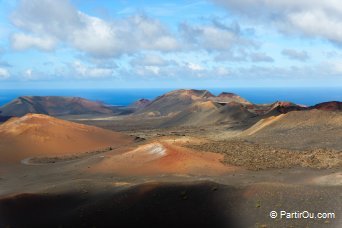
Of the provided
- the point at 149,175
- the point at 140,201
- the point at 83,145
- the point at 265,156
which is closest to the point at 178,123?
the point at 83,145

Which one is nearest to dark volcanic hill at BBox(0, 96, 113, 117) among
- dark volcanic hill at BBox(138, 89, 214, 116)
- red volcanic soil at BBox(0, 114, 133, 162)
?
dark volcanic hill at BBox(138, 89, 214, 116)

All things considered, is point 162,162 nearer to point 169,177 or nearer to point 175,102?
point 169,177

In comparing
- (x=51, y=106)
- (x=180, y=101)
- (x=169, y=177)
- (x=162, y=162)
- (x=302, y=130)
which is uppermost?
(x=180, y=101)

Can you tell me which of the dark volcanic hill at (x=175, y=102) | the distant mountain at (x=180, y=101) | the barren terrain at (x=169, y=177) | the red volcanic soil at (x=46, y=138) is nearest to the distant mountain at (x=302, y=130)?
the barren terrain at (x=169, y=177)

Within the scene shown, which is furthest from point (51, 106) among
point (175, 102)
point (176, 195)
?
point (176, 195)

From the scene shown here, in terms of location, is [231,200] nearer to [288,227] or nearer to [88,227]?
[288,227]
